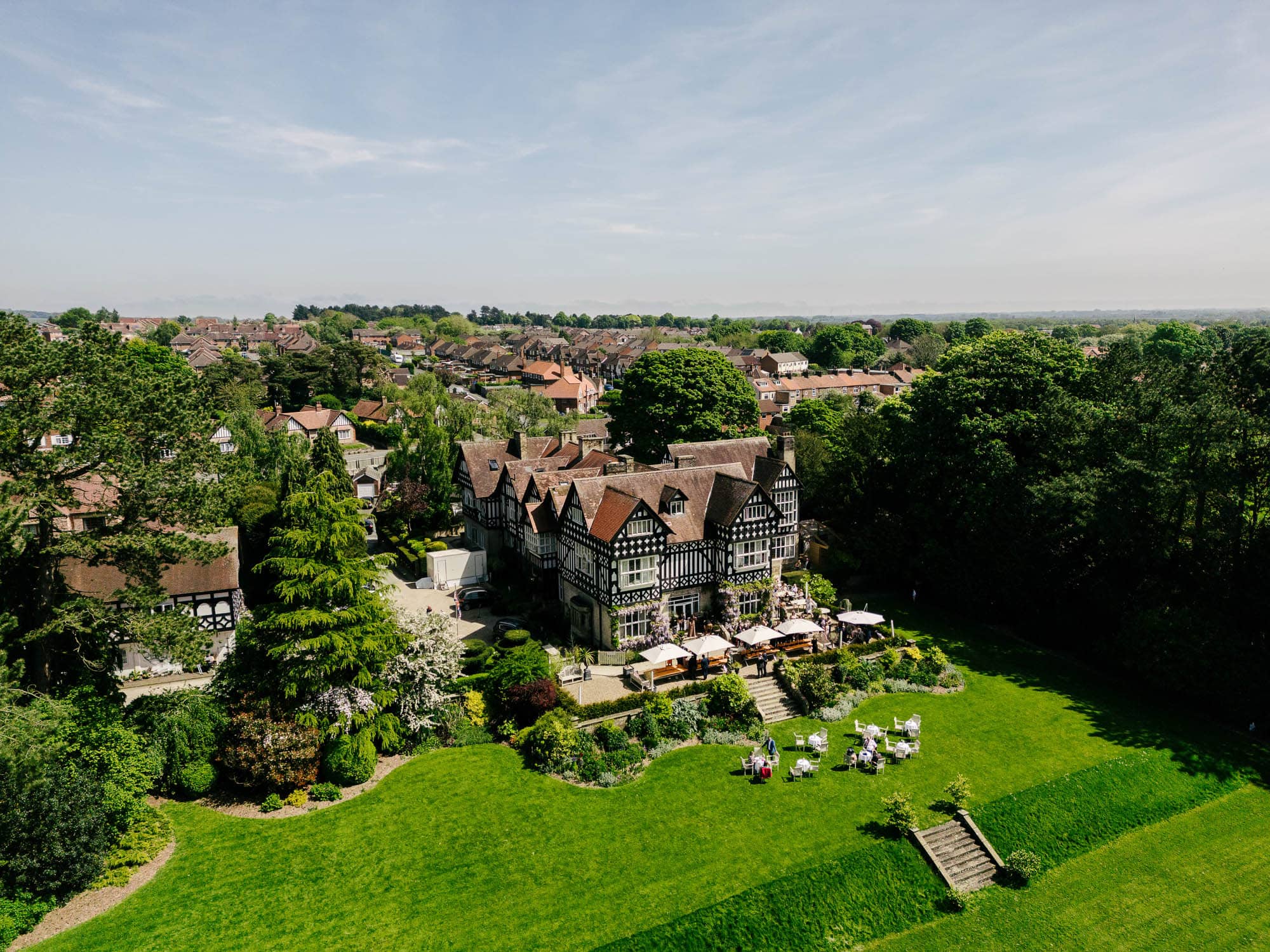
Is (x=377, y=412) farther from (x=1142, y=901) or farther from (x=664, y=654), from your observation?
(x=1142, y=901)

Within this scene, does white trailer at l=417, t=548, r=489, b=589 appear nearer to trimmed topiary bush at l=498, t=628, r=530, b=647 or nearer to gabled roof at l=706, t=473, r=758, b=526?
trimmed topiary bush at l=498, t=628, r=530, b=647

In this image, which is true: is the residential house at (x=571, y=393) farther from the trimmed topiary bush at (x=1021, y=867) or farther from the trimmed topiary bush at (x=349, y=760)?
the trimmed topiary bush at (x=1021, y=867)

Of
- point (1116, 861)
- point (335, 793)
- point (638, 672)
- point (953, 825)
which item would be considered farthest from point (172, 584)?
point (1116, 861)

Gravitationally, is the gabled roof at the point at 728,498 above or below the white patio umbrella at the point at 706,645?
above

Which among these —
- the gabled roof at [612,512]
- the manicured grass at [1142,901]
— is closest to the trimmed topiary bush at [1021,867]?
the manicured grass at [1142,901]

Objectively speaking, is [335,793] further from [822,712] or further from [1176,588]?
[1176,588]

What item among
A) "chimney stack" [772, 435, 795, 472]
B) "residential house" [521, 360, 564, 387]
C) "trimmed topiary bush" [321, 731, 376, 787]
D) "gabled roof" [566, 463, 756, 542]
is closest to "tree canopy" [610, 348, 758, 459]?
"chimney stack" [772, 435, 795, 472]

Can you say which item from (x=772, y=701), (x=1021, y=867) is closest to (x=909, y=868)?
(x=1021, y=867)
